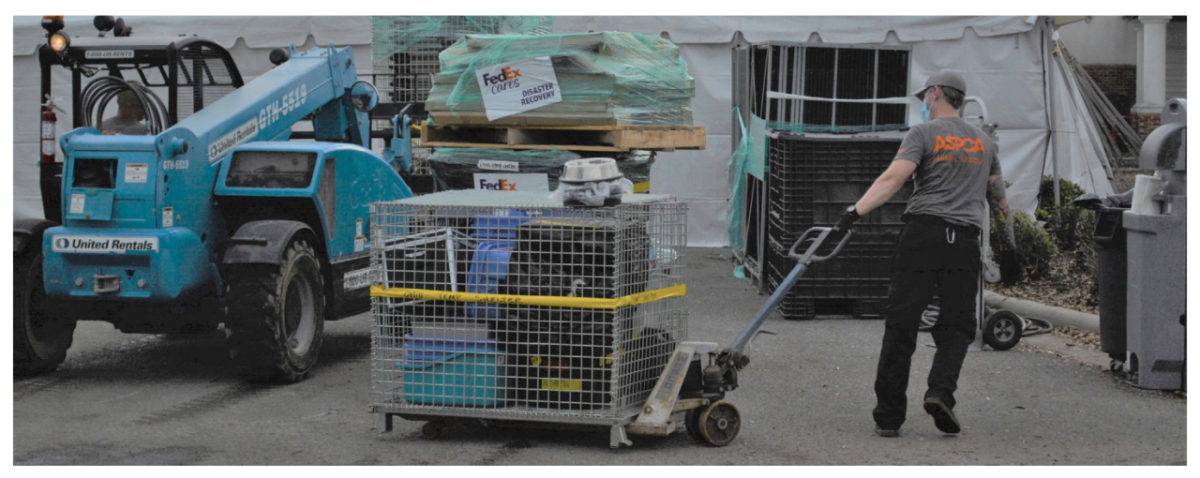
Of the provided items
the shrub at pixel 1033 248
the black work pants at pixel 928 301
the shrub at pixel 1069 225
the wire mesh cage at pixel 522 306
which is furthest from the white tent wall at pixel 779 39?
the wire mesh cage at pixel 522 306

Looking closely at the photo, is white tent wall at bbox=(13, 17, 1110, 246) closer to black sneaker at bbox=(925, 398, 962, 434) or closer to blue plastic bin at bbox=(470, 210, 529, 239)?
black sneaker at bbox=(925, 398, 962, 434)

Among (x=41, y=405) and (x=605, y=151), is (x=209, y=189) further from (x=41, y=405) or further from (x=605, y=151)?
(x=605, y=151)

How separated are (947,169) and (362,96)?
5.21m

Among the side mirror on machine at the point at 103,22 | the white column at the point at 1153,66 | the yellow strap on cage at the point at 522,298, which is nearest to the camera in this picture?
the yellow strap on cage at the point at 522,298

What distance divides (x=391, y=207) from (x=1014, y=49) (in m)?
10.8

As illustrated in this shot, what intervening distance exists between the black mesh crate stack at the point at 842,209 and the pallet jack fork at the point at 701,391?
13.1 feet

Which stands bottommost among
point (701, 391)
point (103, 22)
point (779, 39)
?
point (701, 391)

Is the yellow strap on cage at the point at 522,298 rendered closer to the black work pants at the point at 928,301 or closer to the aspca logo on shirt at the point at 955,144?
the black work pants at the point at 928,301

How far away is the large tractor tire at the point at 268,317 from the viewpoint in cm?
703

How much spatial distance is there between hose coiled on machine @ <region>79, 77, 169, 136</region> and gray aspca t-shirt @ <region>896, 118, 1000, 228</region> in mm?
4847

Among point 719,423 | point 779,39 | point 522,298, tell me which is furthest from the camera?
point 779,39

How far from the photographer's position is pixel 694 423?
5.64 meters

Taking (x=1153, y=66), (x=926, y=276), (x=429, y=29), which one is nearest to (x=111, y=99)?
(x=429, y=29)

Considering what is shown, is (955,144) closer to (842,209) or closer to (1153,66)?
(842,209)
